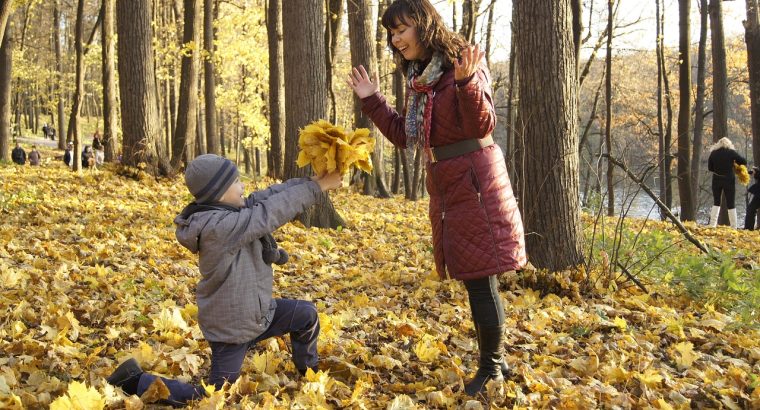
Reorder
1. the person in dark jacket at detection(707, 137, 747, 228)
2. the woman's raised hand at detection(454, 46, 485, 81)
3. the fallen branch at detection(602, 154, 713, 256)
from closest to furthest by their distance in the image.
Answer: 1. the woman's raised hand at detection(454, 46, 485, 81)
2. the fallen branch at detection(602, 154, 713, 256)
3. the person in dark jacket at detection(707, 137, 747, 228)

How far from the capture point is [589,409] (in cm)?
275

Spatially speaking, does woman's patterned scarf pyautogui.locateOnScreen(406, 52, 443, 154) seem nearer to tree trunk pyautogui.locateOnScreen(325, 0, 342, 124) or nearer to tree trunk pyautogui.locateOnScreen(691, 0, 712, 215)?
tree trunk pyautogui.locateOnScreen(325, 0, 342, 124)

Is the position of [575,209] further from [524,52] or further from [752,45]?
[752,45]

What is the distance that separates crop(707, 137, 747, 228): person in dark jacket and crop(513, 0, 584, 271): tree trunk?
8095mm

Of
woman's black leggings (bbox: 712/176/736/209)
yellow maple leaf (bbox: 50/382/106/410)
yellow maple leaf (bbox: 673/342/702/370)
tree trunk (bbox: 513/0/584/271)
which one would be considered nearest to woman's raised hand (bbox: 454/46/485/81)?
yellow maple leaf (bbox: 50/382/106/410)

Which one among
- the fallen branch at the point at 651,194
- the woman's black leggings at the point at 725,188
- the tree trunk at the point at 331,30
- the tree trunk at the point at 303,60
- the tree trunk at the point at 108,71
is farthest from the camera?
the tree trunk at the point at 331,30

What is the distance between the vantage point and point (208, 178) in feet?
8.87

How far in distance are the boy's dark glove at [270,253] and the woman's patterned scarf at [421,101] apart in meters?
0.94

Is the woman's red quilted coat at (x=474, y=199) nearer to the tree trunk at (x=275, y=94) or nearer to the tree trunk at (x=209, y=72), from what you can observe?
the tree trunk at (x=275, y=94)

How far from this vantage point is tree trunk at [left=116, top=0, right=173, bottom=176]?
32.9 ft

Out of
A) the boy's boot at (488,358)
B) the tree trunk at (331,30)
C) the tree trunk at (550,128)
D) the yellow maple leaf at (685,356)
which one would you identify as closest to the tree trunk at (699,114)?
the tree trunk at (331,30)

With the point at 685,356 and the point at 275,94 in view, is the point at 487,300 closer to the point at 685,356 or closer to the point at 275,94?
the point at 685,356

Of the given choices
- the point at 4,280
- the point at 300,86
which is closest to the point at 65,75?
the point at 300,86

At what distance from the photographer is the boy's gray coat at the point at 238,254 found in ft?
8.74
